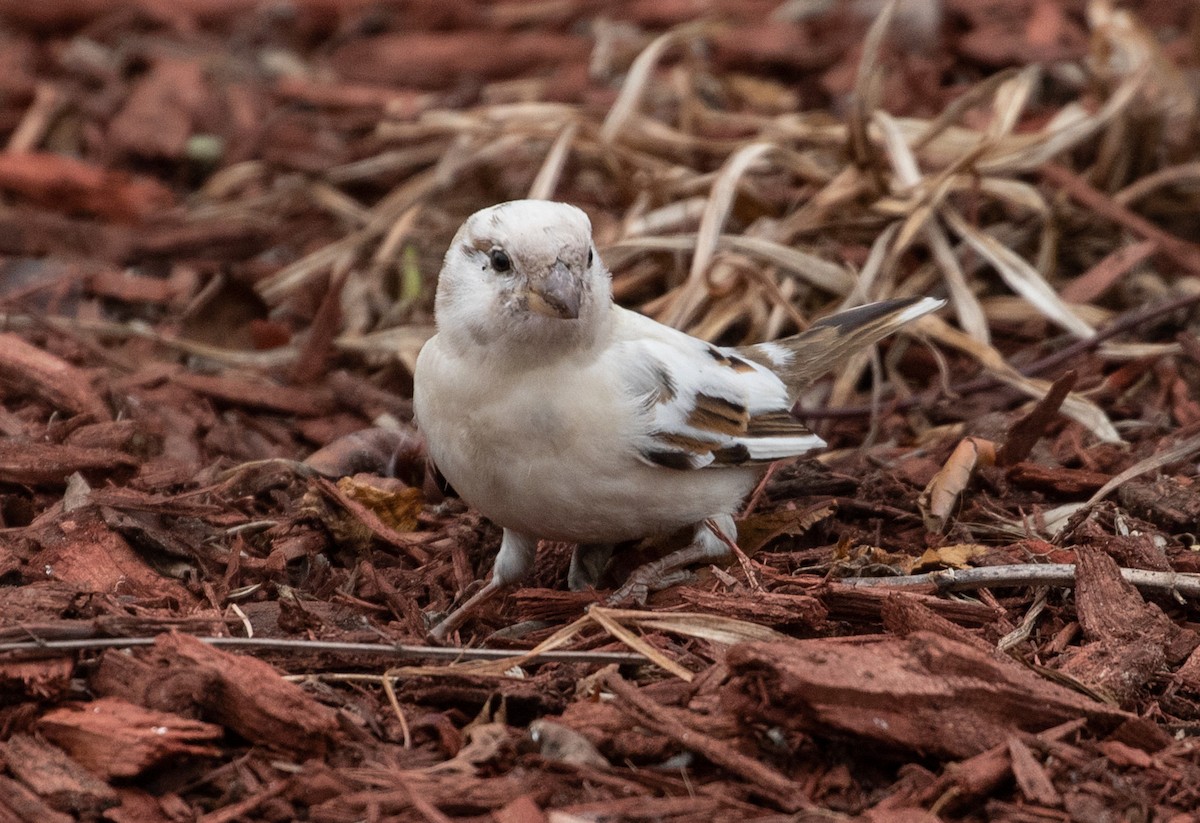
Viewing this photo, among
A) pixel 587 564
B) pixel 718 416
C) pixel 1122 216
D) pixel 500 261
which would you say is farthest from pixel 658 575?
pixel 1122 216

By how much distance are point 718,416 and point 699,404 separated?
10 cm

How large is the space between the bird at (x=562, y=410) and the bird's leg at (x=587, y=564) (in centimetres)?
22

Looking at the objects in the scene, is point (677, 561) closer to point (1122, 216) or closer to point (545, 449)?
point (545, 449)

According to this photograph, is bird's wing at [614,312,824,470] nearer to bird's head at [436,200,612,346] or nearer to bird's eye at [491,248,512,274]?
bird's head at [436,200,612,346]

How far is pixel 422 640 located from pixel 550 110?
4.44m

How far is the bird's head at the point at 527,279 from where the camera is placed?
4648 mm

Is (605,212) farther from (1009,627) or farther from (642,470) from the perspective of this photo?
(1009,627)

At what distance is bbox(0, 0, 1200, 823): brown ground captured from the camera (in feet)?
12.3

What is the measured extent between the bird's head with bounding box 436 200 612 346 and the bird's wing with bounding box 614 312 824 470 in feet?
Answer: 0.92

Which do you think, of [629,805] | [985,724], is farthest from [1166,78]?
[629,805]

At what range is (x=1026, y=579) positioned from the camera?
4598mm

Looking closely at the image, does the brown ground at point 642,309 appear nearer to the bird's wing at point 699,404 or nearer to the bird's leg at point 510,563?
the bird's leg at point 510,563

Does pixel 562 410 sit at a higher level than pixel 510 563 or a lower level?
higher

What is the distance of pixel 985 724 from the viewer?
12.3 feet
